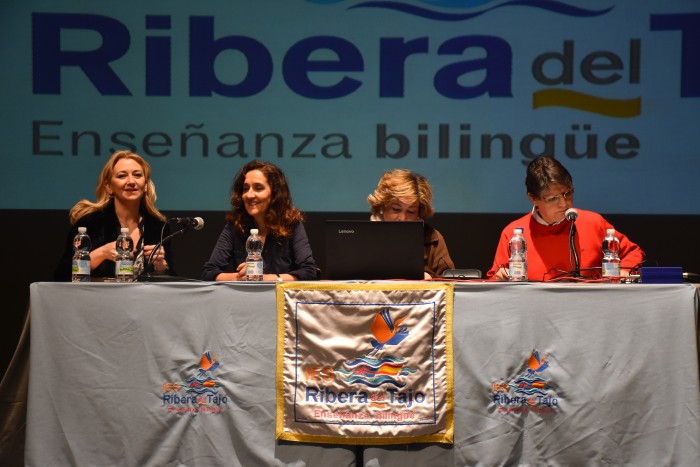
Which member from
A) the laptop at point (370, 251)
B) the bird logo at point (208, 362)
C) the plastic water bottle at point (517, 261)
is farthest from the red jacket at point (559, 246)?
the bird logo at point (208, 362)

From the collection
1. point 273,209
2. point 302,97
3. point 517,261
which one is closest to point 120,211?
point 273,209

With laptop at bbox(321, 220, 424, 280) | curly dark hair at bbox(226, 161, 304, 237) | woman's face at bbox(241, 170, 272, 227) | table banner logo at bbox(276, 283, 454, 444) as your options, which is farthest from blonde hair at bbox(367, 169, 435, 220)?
table banner logo at bbox(276, 283, 454, 444)

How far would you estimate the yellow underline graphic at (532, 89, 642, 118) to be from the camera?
450 cm

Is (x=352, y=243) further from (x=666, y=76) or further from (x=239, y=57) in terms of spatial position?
(x=666, y=76)

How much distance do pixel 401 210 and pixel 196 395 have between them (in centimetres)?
Result: 157

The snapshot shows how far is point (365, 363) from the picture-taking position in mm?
2682

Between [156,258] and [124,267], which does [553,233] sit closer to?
[156,258]

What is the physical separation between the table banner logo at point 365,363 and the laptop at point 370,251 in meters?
0.20

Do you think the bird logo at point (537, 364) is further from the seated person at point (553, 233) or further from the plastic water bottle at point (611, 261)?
the seated person at point (553, 233)

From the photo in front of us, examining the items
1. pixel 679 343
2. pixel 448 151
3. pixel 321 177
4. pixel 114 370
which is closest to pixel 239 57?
pixel 321 177

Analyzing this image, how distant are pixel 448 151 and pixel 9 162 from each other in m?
2.63

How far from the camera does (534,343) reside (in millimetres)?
2676

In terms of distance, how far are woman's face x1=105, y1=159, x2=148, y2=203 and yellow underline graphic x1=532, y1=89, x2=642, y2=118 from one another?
231 cm

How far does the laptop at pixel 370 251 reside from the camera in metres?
2.90
